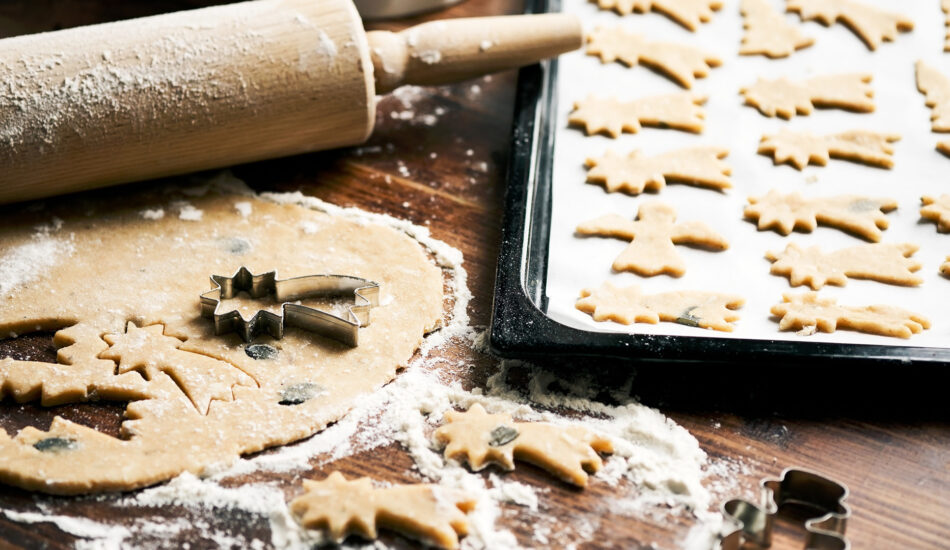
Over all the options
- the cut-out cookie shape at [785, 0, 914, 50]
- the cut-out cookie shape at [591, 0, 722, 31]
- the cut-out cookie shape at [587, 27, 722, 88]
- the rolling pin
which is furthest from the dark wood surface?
the cut-out cookie shape at [785, 0, 914, 50]

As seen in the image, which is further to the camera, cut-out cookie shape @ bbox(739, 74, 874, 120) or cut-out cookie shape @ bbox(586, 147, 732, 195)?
cut-out cookie shape @ bbox(739, 74, 874, 120)

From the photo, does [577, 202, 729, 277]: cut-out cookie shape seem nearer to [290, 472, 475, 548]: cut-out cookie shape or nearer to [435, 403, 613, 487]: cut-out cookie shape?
[435, 403, 613, 487]: cut-out cookie shape

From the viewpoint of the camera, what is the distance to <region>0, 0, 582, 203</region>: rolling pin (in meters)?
1.35

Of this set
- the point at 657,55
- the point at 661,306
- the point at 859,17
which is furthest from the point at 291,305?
the point at 859,17

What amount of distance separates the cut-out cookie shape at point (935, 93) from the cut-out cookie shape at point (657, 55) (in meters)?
0.38

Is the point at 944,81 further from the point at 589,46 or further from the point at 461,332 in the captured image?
the point at 461,332

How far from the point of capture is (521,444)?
3.55 ft

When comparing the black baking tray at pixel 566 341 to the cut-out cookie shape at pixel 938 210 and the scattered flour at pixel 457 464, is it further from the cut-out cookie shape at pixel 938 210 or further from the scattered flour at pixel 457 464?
the cut-out cookie shape at pixel 938 210

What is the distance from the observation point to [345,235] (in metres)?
1.41

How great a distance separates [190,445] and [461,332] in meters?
0.40

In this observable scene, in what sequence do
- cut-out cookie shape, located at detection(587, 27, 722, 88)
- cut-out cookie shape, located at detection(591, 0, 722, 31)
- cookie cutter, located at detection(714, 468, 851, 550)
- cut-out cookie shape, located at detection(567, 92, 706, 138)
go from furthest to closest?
cut-out cookie shape, located at detection(591, 0, 722, 31) < cut-out cookie shape, located at detection(587, 27, 722, 88) < cut-out cookie shape, located at detection(567, 92, 706, 138) < cookie cutter, located at detection(714, 468, 851, 550)

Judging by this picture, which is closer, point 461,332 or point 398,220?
point 461,332

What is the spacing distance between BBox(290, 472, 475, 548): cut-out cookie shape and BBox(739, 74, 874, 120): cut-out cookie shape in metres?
1.03

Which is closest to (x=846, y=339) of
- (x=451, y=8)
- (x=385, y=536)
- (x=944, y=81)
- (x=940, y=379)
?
(x=940, y=379)
